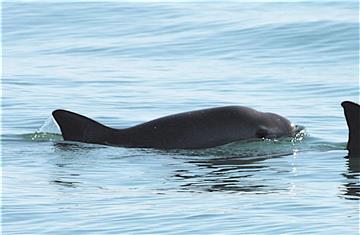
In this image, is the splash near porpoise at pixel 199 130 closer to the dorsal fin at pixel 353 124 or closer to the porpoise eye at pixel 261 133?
the porpoise eye at pixel 261 133

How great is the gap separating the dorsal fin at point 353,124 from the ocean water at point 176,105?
0.17m

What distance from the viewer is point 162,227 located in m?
11.2

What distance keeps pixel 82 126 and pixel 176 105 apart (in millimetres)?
3394

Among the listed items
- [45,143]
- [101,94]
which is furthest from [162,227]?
[101,94]

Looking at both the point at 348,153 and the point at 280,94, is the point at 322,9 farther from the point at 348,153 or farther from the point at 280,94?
the point at 348,153

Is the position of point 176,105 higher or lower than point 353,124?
lower

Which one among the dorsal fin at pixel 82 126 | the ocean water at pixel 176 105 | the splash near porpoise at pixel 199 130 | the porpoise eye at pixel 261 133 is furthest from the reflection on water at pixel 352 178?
the dorsal fin at pixel 82 126

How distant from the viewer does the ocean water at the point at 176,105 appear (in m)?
11.7

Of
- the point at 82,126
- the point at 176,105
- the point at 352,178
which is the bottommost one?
the point at 352,178

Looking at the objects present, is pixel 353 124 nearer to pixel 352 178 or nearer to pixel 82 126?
pixel 352 178

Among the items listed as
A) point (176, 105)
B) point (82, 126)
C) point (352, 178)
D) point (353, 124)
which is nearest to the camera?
point (352, 178)

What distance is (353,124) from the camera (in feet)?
46.0

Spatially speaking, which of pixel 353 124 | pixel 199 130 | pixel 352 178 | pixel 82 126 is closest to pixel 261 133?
pixel 199 130

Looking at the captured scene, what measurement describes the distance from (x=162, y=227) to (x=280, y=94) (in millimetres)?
8907
